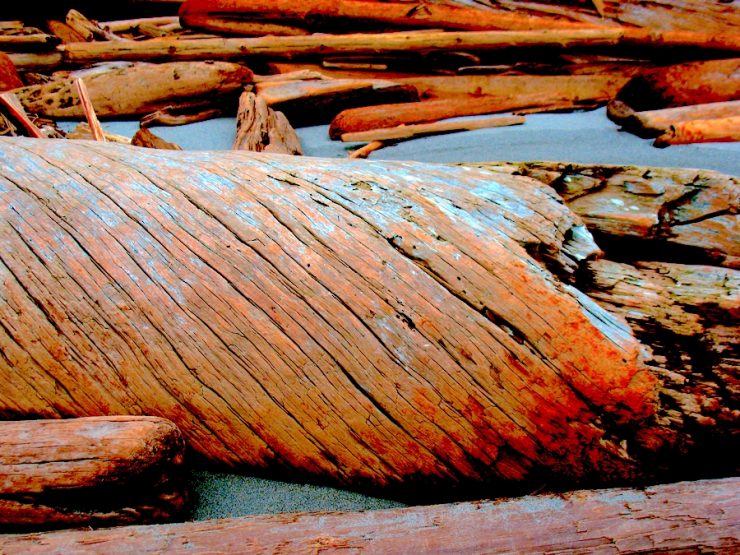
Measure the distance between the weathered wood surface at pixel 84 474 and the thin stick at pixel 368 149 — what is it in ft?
6.85

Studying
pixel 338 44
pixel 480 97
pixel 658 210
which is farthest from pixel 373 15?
pixel 658 210

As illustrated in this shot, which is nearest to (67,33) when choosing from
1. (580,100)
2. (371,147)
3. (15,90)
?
(15,90)

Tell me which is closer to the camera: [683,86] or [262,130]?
[262,130]

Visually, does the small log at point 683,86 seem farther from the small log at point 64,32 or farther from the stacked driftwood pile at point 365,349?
the small log at point 64,32

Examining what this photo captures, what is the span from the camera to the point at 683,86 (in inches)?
133

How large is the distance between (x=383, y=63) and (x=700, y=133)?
2.23 m

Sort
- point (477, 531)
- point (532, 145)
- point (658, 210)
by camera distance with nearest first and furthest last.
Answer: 1. point (477, 531)
2. point (658, 210)
3. point (532, 145)

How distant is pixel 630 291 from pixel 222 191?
1312 mm

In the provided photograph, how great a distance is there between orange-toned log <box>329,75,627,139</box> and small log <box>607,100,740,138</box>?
2.03ft

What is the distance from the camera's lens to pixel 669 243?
178 centimetres

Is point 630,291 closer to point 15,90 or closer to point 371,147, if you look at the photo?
point 371,147

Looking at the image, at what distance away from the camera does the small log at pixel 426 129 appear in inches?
123

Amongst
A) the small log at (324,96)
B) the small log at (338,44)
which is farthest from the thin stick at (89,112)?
the small log at (324,96)

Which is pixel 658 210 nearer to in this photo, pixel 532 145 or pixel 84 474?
pixel 532 145
